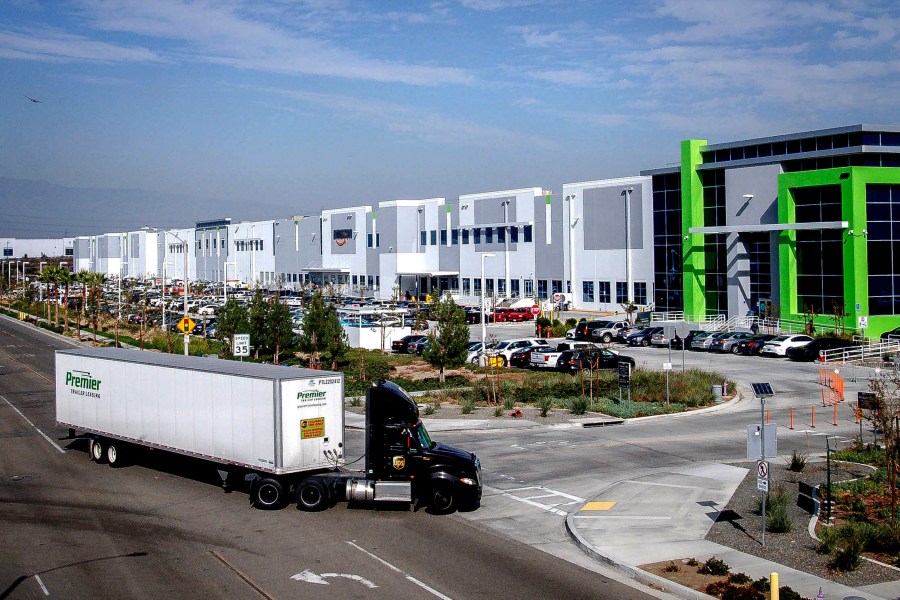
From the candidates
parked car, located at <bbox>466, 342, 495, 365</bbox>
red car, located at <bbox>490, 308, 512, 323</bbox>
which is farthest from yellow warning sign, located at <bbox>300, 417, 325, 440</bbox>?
red car, located at <bbox>490, 308, 512, 323</bbox>

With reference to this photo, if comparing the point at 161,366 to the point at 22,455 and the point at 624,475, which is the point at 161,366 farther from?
the point at 624,475

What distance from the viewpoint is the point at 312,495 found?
2003 centimetres

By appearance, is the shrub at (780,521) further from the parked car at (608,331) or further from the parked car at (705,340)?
the parked car at (608,331)

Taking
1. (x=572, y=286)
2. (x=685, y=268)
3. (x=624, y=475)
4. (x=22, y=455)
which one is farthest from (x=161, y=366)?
(x=572, y=286)

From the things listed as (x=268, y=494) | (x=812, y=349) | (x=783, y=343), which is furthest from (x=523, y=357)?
(x=268, y=494)

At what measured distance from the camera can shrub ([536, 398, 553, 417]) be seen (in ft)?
111

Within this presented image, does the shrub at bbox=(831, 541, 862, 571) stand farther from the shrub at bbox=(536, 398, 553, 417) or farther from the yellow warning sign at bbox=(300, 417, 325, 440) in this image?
the shrub at bbox=(536, 398, 553, 417)

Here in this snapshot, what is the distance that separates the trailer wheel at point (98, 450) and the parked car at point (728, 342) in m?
39.4

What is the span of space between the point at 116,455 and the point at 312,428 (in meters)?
7.62

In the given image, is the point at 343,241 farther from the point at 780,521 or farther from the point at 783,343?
the point at 780,521

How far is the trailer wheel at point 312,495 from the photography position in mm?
19953

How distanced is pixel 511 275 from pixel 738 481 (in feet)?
239

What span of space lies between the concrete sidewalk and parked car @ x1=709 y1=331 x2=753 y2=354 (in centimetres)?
3233

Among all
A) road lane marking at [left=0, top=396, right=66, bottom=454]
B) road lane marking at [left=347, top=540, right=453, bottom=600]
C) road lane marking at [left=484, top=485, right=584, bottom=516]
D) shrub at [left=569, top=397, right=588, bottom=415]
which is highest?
shrub at [left=569, top=397, right=588, bottom=415]
